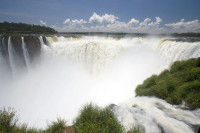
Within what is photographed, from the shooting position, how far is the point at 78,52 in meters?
23.8

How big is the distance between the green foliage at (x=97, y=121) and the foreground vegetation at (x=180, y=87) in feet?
12.5

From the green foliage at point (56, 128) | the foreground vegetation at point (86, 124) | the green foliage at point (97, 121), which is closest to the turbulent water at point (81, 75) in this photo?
the green foliage at point (97, 121)

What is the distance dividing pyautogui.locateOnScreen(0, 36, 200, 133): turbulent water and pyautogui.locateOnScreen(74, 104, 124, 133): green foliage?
1.79 meters

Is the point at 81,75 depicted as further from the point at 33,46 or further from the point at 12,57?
the point at 12,57

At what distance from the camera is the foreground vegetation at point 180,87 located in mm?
5858

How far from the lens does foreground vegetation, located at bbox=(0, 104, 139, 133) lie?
4.57m

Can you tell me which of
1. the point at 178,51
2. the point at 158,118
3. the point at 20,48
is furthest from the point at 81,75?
the point at 158,118

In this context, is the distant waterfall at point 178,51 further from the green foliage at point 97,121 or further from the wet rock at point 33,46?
the wet rock at point 33,46

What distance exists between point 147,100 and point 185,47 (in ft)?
31.7

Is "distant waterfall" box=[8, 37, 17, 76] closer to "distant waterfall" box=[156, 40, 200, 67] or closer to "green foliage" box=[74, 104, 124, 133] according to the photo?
"green foliage" box=[74, 104, 124, 133]

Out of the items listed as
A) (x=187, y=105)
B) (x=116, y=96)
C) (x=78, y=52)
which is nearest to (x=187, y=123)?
(x=187, y=105)

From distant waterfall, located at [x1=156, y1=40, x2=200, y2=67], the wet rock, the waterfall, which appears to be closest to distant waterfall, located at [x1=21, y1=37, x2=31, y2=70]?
the wet rock

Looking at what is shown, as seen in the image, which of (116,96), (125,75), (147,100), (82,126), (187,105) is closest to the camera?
(82,126)

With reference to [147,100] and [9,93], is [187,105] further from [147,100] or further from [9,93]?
[9,93]
